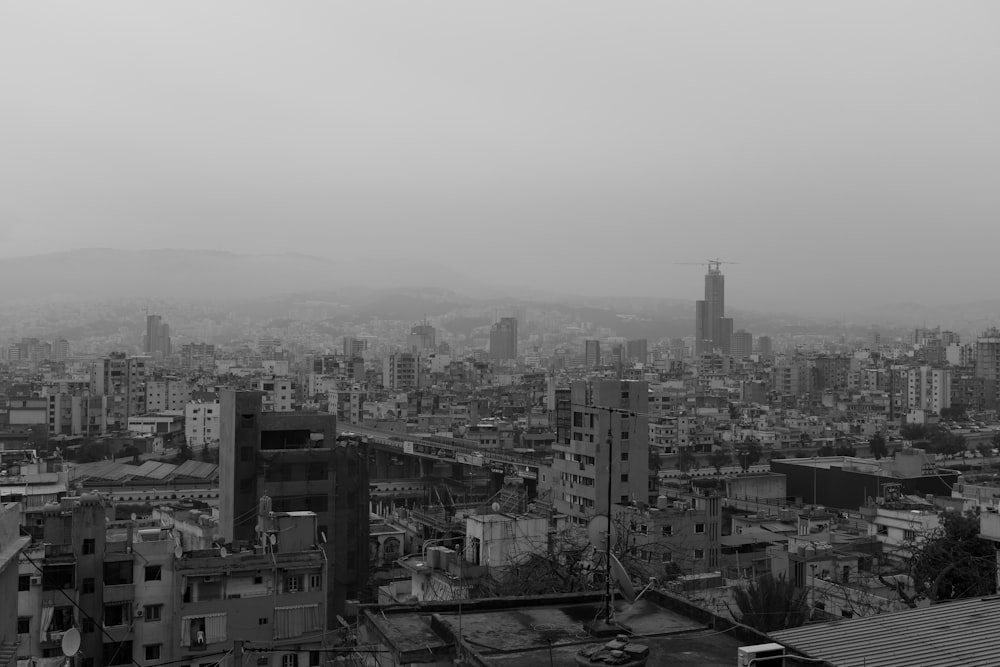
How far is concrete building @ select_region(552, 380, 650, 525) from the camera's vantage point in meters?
16.1

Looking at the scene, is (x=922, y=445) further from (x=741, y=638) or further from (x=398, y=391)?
(x=741, y=638)

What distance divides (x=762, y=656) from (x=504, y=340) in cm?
11239

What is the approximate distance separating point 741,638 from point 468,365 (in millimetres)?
67377

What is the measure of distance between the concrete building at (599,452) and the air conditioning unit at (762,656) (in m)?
12.7

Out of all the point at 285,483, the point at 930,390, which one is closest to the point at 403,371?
the point at 930,390

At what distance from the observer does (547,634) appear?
339cm

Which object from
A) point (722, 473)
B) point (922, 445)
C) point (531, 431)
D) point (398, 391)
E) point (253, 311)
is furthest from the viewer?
point (253, 311)

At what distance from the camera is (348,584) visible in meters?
12.7

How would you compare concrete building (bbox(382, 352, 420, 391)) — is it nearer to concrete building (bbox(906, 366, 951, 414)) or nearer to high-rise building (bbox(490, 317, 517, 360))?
concrete building (bbox(906, 366, 951, 414))

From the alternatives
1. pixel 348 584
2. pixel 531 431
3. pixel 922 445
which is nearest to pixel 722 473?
pixel 531 431

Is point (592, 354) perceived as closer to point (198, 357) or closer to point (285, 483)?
point (198, 357)

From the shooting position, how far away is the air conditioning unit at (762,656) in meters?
2.78

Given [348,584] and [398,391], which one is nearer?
[348,584]

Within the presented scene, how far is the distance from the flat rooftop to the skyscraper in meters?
108
